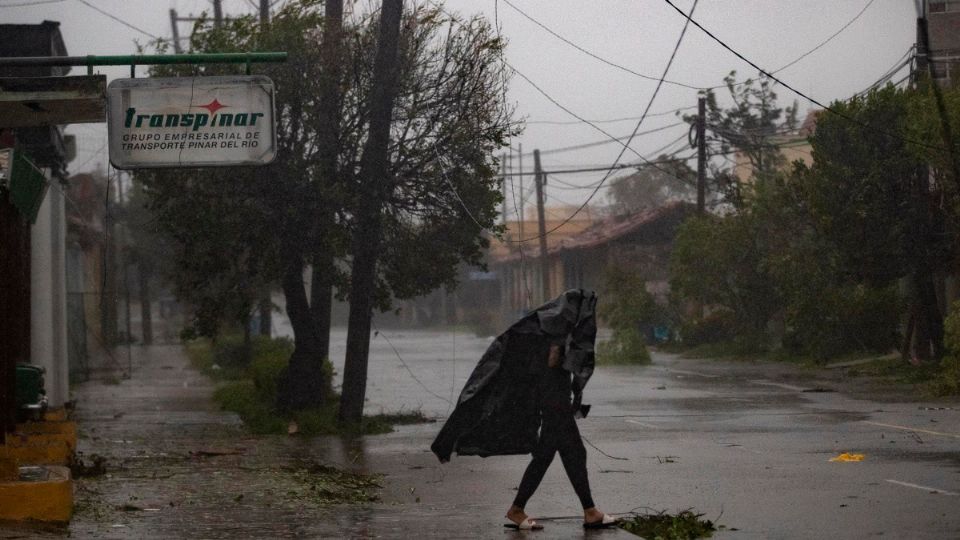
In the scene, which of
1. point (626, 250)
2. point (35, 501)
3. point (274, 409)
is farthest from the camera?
point (626, 250)

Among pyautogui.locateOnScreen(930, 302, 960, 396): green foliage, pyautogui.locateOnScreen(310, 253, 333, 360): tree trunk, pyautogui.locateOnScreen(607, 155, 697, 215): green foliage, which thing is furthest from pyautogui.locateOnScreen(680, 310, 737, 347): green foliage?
pyautogui.locateOnScreen(607, 155, 697, 215): green foliage

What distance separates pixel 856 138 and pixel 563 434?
2112cm

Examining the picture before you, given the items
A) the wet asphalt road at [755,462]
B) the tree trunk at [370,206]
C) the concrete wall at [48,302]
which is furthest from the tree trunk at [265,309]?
the tree trunk at [370,206]

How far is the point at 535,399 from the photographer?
1048 centimetres

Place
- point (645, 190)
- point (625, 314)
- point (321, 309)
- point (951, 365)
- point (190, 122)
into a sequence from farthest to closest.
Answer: point (645, 190) < point (625, 314) < point (951, 365) < point (321, 309) < point (190, 122)

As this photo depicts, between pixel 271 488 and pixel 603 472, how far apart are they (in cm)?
359

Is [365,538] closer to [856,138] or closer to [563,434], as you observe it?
[563,434]

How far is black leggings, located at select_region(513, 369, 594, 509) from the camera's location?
33.5ft

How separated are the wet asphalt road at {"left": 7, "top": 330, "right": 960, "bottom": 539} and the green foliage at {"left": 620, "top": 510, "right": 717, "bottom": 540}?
15cm

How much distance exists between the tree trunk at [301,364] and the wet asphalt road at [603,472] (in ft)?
3.88

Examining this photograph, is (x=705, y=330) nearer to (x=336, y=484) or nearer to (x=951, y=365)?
(x=951, y=365)

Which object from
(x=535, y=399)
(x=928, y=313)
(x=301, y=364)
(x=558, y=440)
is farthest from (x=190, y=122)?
(x=928, y=313)

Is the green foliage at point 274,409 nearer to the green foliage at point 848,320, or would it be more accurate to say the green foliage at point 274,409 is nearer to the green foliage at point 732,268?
the green foliage at point 732,268

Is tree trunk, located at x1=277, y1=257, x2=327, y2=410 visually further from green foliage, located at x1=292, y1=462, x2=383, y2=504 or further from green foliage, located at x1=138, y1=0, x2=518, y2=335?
green foliage, located at x1=292, y1=462, x2=383, y2=504
